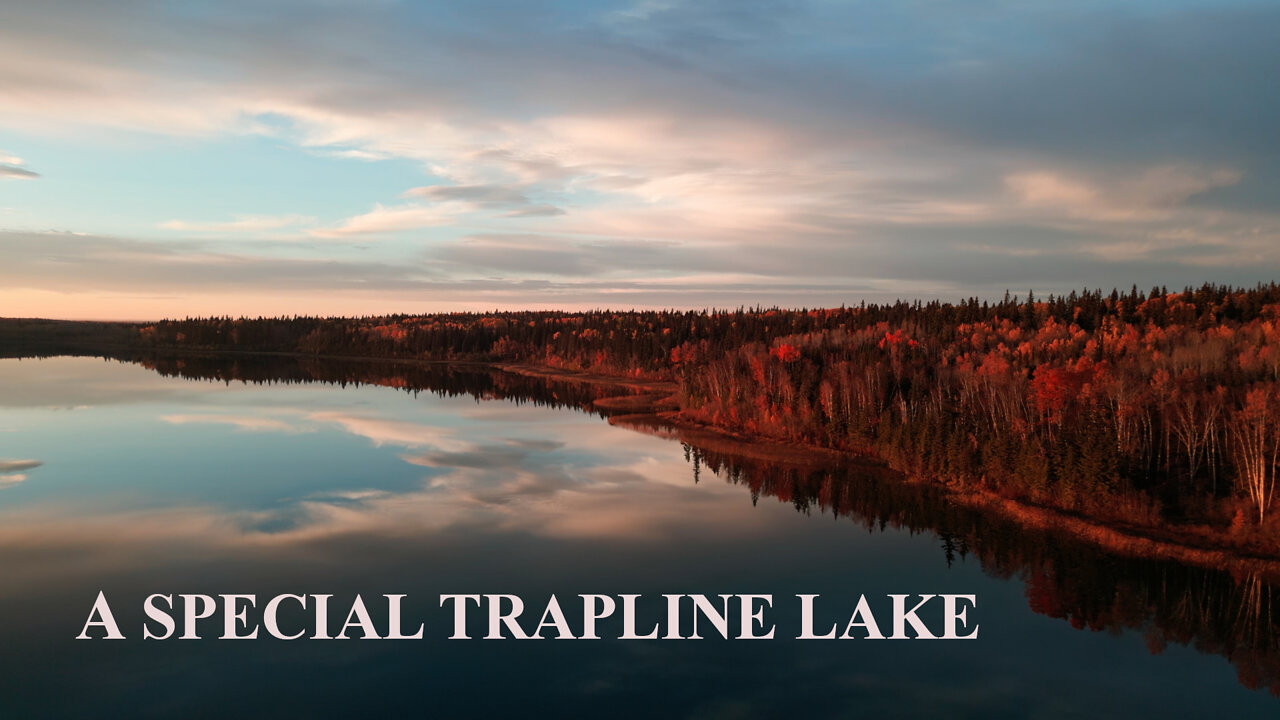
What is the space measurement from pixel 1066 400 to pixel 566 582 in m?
25.4

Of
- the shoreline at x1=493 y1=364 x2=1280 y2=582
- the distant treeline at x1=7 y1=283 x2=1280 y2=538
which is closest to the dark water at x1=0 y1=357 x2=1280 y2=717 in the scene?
the shoreline at x1=493 y1=364 x2=1280 y2=582

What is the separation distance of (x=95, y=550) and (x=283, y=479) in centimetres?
1235

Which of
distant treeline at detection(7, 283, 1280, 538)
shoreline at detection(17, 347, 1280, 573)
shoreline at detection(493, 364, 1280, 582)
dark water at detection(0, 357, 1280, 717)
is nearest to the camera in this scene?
dark water at detection(0, 357, 1280, 717)

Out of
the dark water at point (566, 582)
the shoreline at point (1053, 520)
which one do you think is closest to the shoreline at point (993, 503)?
the shoreline at point (1053, 520)

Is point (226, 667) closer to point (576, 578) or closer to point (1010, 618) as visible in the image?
point (576, 578)

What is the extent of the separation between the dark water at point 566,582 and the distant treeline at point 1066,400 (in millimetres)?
3321

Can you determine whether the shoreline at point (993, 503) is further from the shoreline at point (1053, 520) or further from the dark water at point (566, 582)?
the dark water at point (566, 582)

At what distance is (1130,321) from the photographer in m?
68.2

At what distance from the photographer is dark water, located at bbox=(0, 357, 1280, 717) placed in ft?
53.6

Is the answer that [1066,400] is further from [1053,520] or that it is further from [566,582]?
[566,582]

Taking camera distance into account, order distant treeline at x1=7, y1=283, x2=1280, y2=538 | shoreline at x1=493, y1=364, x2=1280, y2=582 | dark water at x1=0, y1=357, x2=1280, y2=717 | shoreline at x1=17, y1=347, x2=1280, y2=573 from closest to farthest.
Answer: dark water at x1=0, y1=357, x2=1280, y2=717, shoreline at x1=493, y1=364, x2=1280, y2=582, shoreline at x1=17, y1=347, x2=1280, y2=573, distant treeline at x1=7, y1=283, x2=1280, y2=538

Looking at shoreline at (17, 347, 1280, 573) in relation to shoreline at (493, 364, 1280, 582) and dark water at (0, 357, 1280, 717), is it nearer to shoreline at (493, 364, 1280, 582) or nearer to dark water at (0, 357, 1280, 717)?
shoreline at (493, 364, 1280, 582)

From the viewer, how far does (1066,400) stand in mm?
35594

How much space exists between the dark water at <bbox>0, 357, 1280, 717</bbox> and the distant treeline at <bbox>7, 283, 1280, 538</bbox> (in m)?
3.32
